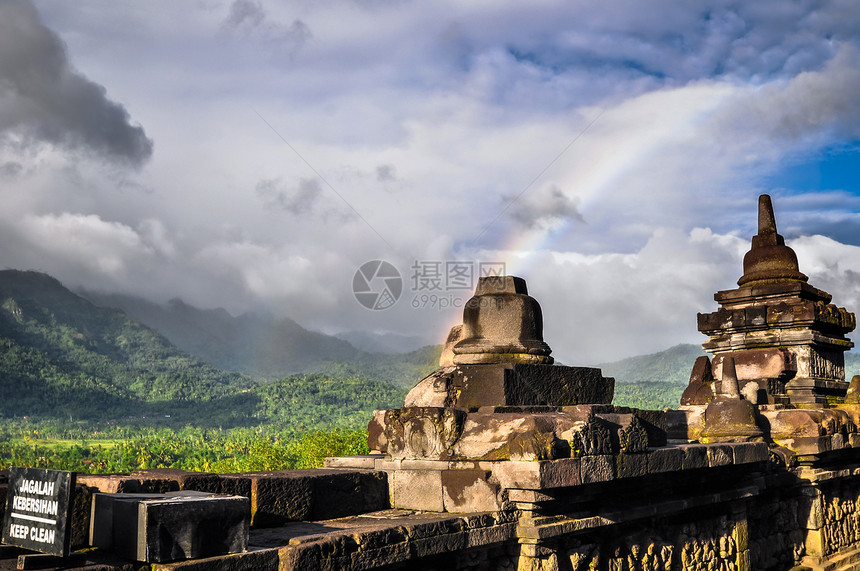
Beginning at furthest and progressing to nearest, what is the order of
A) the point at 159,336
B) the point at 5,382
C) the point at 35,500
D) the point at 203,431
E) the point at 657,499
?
1. the point at 159,336
2. the point at 5,382
3. the point at 203,431
4. the point at 657,499
5. the point at 35,500

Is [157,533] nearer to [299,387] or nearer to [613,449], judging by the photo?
[613,449]

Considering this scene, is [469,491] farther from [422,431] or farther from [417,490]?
[422,431]

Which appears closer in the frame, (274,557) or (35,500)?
(35,500)

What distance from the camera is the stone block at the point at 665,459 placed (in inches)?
238

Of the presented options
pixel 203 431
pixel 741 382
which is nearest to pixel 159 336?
pixel 203 431

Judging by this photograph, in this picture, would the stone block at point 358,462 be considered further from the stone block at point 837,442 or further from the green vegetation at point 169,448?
the green vegetation at point 169,448

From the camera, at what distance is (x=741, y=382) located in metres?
11.3

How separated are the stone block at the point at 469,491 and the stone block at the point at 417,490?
0.06 m

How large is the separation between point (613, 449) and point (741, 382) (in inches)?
252

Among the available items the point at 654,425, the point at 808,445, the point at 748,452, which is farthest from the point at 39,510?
the point at 808,445

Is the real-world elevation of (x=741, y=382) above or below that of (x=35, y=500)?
above

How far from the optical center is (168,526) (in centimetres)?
353

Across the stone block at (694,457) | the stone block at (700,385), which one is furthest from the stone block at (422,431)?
the stone block at (700,385)

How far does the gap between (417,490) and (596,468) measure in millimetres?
1316
